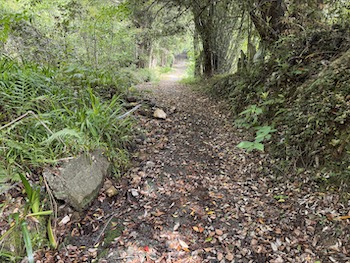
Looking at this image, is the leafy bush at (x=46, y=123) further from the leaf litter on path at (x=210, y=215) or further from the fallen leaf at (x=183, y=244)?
the fallen leaf at (x=183, y=244)

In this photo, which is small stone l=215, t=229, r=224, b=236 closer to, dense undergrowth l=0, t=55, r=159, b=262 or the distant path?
dense undergrowth l=0, t=55, r=159, b=262

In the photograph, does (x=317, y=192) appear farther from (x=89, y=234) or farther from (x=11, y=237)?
(x=11, y=237)

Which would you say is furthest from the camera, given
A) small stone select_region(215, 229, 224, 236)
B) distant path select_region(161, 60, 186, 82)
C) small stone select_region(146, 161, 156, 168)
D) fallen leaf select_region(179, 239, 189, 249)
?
distant path select_region(161, 60, 186, 82)

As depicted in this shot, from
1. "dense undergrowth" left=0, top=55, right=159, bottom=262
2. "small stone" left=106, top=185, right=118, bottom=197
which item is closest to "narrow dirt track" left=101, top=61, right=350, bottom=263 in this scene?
"small stone" left=106, top=185, right=118, bottom=197

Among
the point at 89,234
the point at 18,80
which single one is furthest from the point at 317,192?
the point at 18,80

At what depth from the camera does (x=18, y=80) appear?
297 centimetres

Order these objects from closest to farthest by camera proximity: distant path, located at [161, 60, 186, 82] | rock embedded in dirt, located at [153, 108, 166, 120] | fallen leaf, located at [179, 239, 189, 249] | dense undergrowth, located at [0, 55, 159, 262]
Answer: dense undergrowth, located at [0, 55, 159, 262], fallen leaf, located at [179, 239, 189, 249], rock embedded in dirt, located at [153, 108, 166, 120], distant path, located at [161, 60, 186, 82]

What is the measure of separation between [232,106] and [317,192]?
2.64 m

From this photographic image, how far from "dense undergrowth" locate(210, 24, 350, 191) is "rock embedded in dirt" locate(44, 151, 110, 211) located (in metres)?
2.24

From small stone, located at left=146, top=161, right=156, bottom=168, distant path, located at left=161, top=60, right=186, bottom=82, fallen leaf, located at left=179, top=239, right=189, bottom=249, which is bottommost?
fallen leaf, located at left=179, top=239, right=189, bottom=249

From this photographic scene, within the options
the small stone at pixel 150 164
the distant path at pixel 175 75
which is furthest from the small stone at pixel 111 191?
the distant path at pixel 175 75

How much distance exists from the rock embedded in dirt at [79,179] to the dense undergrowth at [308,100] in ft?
7.34

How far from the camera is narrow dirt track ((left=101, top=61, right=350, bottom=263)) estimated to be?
2.03 metres

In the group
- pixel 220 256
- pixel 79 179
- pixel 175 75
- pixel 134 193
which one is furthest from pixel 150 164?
pixel 175 75
